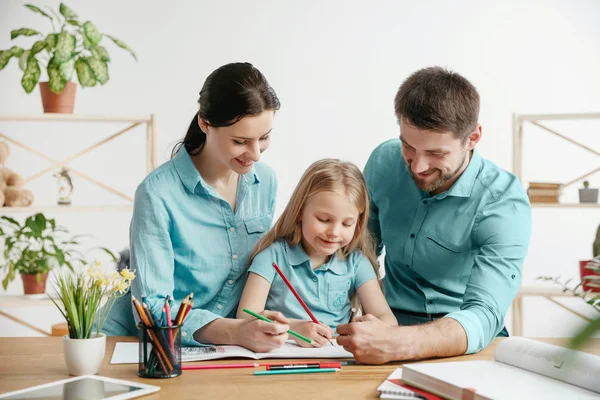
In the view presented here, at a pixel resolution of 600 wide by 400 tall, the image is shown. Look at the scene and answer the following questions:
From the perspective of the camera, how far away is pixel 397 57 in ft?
14.5

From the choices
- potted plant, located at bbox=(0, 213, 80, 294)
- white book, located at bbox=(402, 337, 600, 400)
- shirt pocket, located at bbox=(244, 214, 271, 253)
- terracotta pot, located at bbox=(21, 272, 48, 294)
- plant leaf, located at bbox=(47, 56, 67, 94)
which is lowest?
terracotta pot, located at bbox=(21, 272, 48, 294)

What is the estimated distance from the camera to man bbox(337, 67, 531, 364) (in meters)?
1.81

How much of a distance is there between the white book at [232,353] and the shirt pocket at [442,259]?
1.63ft

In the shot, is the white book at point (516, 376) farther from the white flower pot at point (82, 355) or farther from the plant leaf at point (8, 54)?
the plant leaf at point (8, 54)

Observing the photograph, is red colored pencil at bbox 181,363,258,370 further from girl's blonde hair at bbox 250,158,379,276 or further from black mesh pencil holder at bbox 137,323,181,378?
girl's blonde hair at bbox 250,158,379,276

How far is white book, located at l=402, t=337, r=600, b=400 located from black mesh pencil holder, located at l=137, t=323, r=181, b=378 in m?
0.45

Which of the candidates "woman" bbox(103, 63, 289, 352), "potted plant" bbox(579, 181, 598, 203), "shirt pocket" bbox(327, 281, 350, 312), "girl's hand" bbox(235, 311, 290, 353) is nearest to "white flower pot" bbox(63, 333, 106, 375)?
"woman" bbox(103, 63, 289, 352)

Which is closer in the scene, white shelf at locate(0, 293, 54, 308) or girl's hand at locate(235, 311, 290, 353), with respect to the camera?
girl's hand at locate(235, 311, 290, 353)

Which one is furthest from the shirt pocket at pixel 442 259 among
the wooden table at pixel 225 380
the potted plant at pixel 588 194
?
the potted plant at pixel 588 194

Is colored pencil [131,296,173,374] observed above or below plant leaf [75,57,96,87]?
below

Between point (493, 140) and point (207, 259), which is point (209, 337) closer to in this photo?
point (207, 259)

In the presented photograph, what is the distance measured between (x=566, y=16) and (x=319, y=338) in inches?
138

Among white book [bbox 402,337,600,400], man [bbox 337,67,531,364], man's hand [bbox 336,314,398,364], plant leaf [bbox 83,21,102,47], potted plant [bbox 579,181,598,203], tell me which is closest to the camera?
white book [bbox 402,337,600,400]

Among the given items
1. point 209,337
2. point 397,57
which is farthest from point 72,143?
point 209,337
